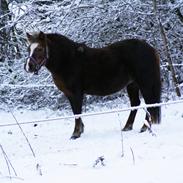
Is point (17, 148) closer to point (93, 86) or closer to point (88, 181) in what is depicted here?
point (93, 86)

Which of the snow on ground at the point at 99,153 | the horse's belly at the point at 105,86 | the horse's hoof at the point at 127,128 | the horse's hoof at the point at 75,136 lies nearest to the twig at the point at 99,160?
the snow on ground at the point at 99,153

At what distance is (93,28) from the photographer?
1186 cm

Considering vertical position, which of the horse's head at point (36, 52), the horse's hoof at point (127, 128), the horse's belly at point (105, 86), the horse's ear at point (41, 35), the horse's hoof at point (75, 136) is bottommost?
the horse's hoof at point (75, 136)

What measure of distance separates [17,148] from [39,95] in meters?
5.55

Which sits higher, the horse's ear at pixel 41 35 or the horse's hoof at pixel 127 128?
the horse's ear at pixel 41 35

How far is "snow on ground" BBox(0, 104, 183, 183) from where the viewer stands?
14.1 feet

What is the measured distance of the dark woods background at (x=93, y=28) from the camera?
1145cm

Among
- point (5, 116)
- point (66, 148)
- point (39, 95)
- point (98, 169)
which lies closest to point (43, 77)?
point (39, 95)

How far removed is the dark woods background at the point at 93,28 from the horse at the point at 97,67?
323 centimetres

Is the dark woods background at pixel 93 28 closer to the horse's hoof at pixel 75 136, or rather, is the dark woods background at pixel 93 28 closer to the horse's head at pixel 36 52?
the horse's hoof at pixel 75 136

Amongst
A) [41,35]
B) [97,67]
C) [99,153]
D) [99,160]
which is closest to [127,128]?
[97,67]

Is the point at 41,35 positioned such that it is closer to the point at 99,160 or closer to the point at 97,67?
the point at 97,67

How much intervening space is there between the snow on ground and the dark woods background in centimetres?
286

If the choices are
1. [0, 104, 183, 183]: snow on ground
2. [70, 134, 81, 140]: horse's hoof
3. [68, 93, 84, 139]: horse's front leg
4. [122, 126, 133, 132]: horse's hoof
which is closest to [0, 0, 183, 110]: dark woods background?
[0, 104, 183, 183]: snow on ground
